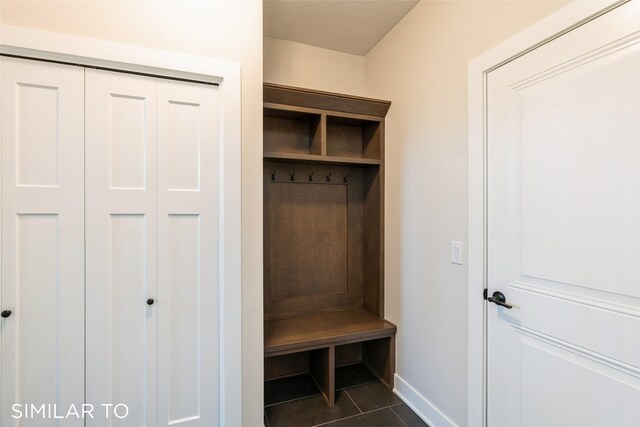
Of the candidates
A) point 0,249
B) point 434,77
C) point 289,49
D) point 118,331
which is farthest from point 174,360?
point 289,49

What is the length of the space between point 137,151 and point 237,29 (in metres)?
0.84

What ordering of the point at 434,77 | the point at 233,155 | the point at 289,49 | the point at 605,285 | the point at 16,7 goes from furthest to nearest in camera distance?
1. the point at 289,49
2. the point at 434,77
3. the point at 233,155
4. the point at 16,7
5. the point at 605,285

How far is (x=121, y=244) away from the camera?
137cm

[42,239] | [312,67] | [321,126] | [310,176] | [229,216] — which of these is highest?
[312,67]

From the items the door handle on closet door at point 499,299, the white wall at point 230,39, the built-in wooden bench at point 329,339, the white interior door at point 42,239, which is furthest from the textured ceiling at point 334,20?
the built-in wooden bench at point 329,339

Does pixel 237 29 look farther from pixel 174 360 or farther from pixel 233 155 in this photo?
pixel 174 360

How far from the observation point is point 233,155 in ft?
4.87

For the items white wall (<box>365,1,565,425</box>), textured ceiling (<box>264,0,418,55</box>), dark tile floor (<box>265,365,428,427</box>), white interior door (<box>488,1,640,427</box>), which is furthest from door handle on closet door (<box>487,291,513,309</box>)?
textured ceiling (<box>264,0,418,55</box>)

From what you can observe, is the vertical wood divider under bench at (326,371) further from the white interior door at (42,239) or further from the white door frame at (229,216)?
the white interior door at (42,239)

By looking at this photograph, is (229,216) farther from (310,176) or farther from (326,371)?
(326,371)

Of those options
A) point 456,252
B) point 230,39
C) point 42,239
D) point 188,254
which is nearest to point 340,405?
point 456,252

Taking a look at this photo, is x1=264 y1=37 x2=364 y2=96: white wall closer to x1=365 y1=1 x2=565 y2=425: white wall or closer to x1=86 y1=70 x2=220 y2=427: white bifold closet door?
x1=365 y1=1 x2=565 y2=425: white wall

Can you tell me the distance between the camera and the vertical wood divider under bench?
1.90 meters

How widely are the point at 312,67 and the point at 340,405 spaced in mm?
2609
